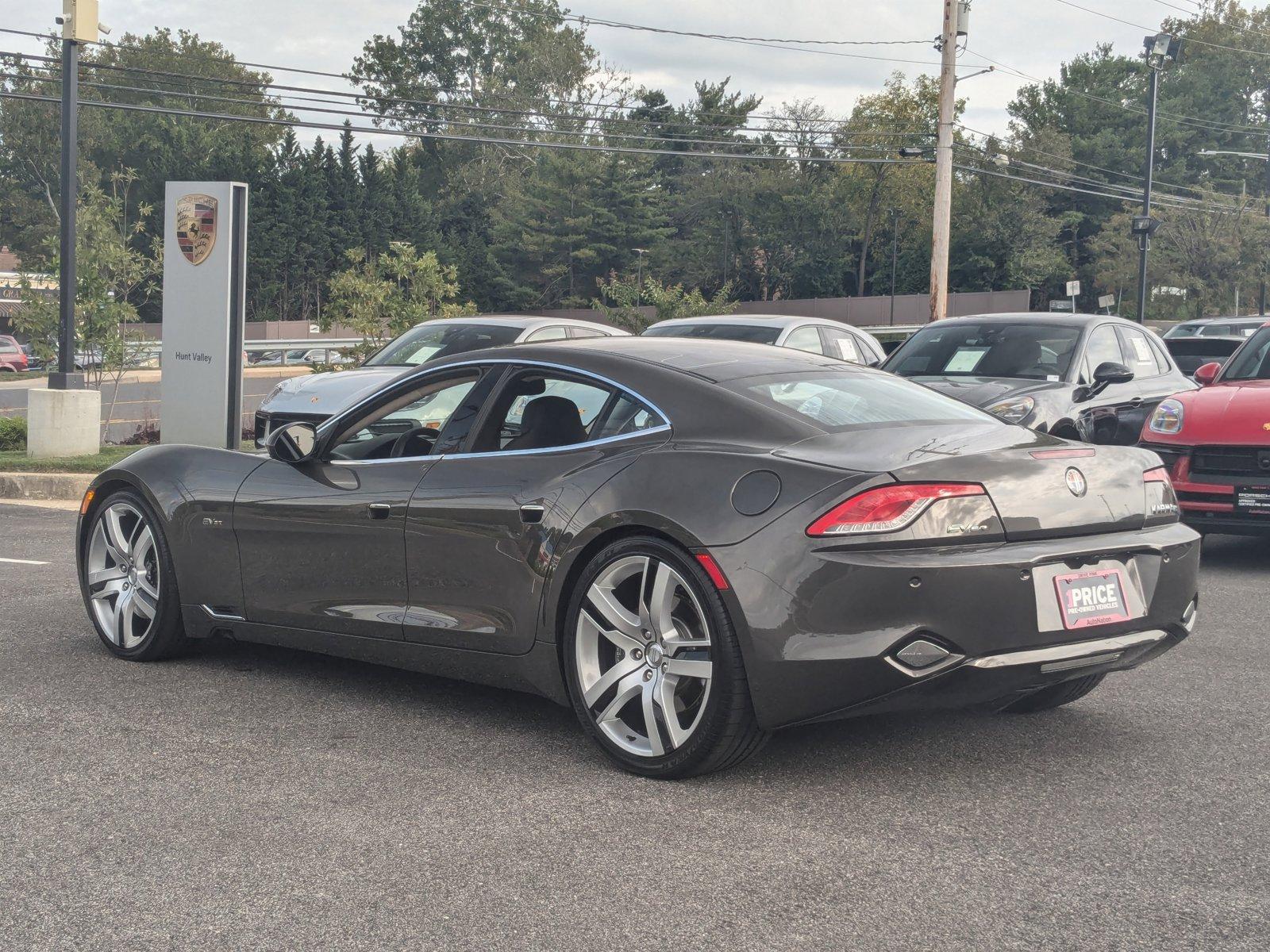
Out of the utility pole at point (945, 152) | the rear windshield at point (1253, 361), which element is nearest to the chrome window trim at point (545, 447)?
the rear windshield at point (1253, 361)

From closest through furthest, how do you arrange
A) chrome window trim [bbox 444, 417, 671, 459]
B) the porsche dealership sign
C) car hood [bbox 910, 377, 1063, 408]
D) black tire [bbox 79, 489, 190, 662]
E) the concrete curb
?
chrome window trim [bbox 444, 417, 671, 459]
black tire [bbox 79, 489, 190, 662]
car hood [bbox 910, 377, 1063, 408]
the concrete curb
the porsche dealership sign

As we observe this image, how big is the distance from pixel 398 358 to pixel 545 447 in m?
9.22

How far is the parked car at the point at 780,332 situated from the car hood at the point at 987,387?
9.04 ft

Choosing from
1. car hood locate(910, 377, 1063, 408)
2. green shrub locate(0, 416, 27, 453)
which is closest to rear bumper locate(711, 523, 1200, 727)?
car hood locate(910, 377, 1063, 408)

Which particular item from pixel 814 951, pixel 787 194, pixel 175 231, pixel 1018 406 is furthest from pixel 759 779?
pixel 787 194

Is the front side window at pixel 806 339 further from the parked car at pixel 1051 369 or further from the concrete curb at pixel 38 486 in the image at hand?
the concrete curb at pixel 38 486

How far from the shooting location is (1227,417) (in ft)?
30.0

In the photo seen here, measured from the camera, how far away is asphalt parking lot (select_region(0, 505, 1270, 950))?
3311 mm

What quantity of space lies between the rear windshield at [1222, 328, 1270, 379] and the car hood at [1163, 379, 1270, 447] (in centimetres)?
59

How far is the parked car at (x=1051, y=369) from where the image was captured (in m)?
10.4

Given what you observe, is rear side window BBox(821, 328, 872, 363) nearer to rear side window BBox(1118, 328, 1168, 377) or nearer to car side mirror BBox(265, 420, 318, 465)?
rear side window BBox(1118, 328, 1168, 377)

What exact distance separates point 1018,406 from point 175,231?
33.9 ft

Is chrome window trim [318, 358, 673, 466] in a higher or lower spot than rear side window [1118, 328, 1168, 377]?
lower

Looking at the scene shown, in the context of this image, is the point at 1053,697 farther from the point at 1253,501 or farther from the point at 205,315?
the point at 205,315
